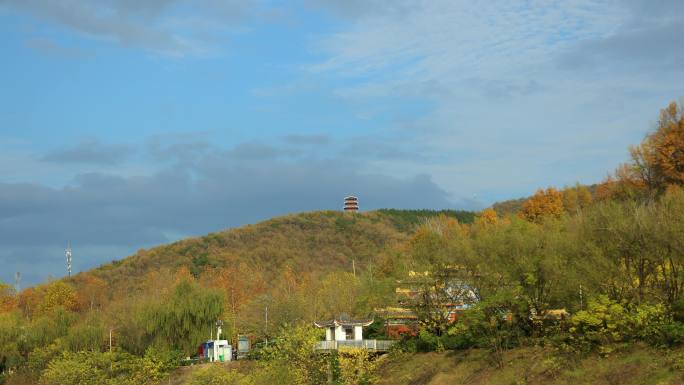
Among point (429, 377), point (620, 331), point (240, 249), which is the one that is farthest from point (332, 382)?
point (240, 249)

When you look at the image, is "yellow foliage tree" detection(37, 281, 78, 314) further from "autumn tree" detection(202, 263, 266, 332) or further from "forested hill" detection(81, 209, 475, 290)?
"autumn tree" detection(202, 263, 266, 332)

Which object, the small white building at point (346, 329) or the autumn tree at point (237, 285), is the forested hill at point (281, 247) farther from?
the small white building at point (346, 329)

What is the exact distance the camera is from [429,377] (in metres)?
51.2

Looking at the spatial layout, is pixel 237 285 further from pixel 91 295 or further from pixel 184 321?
pixel 184 321

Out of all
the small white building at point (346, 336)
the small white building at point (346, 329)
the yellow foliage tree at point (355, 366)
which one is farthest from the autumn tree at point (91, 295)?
the yellow foliage tree at point (355, 366)

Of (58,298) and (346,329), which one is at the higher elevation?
(58,298)

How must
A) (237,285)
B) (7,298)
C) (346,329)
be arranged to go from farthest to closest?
(7,298) → (237,285) → (346,329)

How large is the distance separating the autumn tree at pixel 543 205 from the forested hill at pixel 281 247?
38.5m

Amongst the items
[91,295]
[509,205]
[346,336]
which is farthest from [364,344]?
[509,205]

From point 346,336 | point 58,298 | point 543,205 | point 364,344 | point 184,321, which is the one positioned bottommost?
point 364,344

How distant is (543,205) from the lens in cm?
9238

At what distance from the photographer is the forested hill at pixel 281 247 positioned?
13125cm

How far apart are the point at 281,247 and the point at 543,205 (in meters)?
57.7

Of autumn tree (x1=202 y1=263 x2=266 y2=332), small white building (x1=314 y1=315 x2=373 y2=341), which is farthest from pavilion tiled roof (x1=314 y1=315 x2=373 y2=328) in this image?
autumn tree (x1=202 y1=263 x2=266 y2=332)
